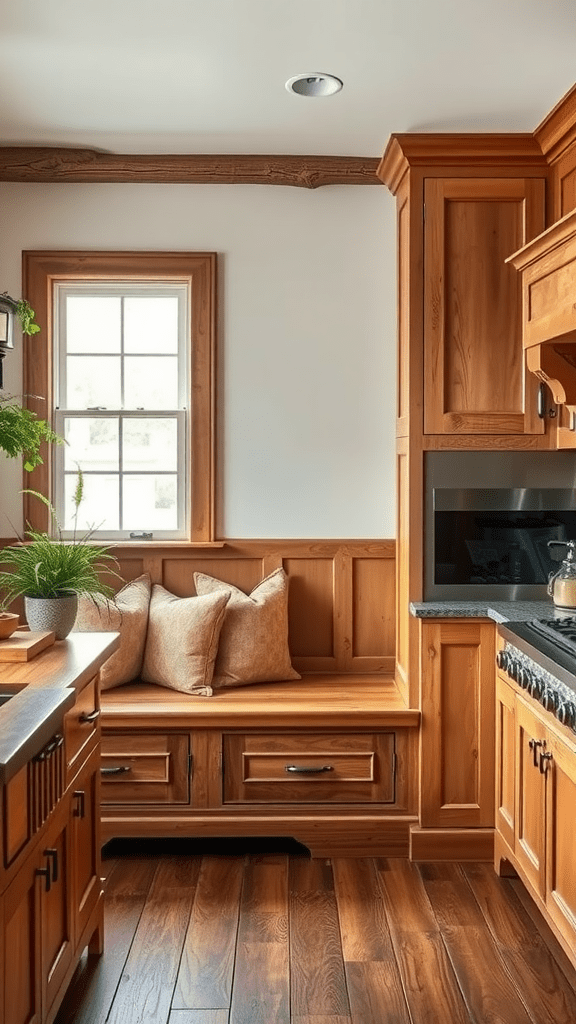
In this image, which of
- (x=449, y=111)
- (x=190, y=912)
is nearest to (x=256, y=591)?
(x=190, y=912)

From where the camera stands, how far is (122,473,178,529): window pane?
4.32 m

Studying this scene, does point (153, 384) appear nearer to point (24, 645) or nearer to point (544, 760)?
point (24, 645)

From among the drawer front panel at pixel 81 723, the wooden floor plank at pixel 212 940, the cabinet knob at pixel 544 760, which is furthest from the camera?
the cabinet knob at pixel 544 760

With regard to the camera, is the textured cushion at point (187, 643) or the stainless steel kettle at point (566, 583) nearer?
the stainless steel kettle at point (566, 583)

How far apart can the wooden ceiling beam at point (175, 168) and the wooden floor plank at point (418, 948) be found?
2.85m

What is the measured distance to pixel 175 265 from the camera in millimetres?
4219

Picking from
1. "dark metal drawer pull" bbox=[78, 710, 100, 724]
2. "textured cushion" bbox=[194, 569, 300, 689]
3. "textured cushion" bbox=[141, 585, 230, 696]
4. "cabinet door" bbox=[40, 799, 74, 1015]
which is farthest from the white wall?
"cabinet door" bbox=[40, 799, 74, 1015]

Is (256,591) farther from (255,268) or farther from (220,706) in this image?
(255,268)

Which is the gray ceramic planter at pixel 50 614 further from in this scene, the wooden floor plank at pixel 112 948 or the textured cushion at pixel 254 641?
the textured cushion at pixel 254 641

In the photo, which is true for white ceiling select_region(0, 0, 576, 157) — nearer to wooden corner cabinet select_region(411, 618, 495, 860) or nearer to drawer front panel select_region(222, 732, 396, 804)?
wooden corner cabinet select_region(411, 618, 495, 860)

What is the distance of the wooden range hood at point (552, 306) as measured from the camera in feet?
9.55

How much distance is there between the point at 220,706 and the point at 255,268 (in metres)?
1.91

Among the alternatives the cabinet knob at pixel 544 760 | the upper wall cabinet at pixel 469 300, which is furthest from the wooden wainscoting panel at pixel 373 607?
the cabinet knob at pixel 544 760

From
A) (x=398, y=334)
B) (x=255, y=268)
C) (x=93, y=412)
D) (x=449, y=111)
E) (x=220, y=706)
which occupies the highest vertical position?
(x=449, y=111)
